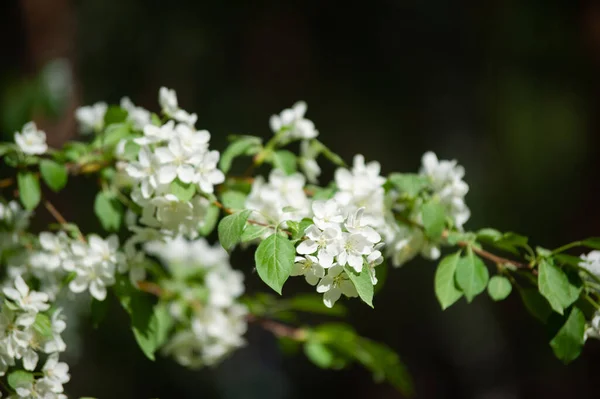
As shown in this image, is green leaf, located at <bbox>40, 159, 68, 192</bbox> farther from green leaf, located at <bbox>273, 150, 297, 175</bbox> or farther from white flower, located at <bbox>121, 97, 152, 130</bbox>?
green leaf, located at <bbox>273, 150, 297, 175</bbox>

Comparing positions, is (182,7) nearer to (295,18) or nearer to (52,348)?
(295,18)

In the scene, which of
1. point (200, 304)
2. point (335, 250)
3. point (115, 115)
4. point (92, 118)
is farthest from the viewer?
point (200, 304)

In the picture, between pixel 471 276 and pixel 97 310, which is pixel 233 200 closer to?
pixel 97 310

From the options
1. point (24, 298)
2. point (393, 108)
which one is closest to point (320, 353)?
point (24, 298)

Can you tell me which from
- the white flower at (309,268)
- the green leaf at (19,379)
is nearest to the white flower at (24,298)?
the green leaf at (19,379)

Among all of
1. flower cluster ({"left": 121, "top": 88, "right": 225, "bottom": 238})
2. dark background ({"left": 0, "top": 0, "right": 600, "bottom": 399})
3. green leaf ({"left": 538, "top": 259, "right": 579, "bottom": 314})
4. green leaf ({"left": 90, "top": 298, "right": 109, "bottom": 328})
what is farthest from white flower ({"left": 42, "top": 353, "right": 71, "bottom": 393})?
dark background ({"left": 0, "top": 0, "right": 600, "bottom": 399})

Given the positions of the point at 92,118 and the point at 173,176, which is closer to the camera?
the point at 173,176
